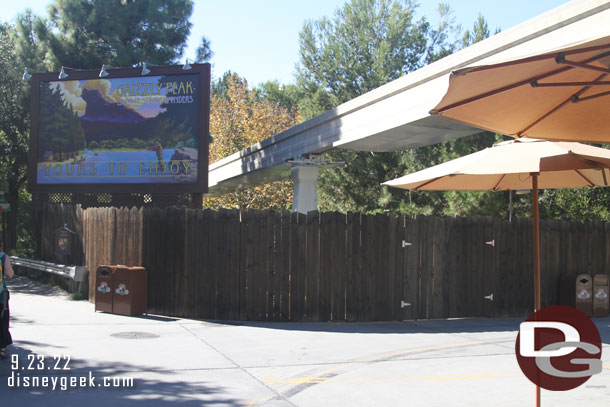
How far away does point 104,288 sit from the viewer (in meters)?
12.3

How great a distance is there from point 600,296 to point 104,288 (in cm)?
1050

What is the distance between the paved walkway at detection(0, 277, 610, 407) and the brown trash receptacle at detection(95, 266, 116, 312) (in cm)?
28

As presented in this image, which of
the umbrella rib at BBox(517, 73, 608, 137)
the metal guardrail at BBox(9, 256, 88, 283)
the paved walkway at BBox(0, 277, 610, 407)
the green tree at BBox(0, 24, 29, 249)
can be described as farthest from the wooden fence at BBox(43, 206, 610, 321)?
the green tree at BBox(0, 24, 29, 249)

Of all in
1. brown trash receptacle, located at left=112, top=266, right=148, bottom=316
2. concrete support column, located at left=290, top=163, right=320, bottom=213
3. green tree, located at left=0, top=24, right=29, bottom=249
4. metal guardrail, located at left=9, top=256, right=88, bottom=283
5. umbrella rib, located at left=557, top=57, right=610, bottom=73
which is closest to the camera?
umbrella rib, located at left=557, top=57, right=610, bottom=73

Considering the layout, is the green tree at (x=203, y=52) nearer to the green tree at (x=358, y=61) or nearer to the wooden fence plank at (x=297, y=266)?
the green tree at (x=358, y=61)

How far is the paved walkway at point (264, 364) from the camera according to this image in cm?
658

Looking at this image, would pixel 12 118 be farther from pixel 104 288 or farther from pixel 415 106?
pixel 415 106

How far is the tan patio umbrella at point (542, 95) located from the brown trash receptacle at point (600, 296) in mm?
8666

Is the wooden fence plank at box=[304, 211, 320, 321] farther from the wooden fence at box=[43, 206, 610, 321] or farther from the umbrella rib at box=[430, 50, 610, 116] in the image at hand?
the umbrella rib at box=[430, 50, 610, 116]

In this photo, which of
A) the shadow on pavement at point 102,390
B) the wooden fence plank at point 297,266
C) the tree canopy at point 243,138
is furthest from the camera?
the tree canopy at point 243,138

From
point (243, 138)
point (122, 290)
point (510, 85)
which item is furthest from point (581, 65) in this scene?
point (243, 138)

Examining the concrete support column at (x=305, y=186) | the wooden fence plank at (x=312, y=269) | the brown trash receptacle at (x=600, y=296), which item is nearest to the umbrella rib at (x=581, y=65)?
the wooden fence plank at (x=312, y=269)

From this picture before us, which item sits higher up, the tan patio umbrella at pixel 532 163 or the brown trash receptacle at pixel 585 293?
the tan patio umbrella at pixel 532 163

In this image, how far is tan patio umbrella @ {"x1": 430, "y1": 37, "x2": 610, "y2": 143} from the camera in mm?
4078
